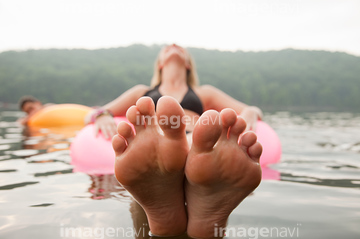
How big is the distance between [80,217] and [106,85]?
22637mm

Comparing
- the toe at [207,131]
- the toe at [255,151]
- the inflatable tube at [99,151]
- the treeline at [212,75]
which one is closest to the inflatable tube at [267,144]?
the inflatable tube at [99,151]

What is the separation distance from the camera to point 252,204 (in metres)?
1.43

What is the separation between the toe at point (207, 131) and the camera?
885 millimetres

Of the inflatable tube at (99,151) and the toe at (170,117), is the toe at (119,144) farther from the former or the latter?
the inflatable tube at (99,151)

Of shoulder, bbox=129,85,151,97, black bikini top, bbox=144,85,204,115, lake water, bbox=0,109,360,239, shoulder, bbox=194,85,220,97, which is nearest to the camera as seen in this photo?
lake water, bbox=0,109,360,239

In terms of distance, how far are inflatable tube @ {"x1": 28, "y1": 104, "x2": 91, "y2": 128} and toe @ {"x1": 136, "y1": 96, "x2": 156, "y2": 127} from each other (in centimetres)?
486

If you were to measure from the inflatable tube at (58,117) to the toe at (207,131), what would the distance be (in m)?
5.00

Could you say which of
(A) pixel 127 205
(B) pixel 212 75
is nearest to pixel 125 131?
(A) pixel 127 205

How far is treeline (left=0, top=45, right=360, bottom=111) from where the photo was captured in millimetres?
22078

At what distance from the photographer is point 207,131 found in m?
0.88

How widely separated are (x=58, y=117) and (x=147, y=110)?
4964 millimetres

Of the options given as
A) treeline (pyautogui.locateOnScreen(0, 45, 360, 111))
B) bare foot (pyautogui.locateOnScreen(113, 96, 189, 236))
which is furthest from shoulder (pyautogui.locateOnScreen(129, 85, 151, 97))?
treeline (pyautogui.locateOnScreen(0, 45, 360, 111))

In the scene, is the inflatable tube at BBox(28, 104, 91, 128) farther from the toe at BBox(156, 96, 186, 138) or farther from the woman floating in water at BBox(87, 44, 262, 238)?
the toe at BBox(156, 96, 186, 138)

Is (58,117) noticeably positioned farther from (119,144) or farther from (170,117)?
(170,117)
